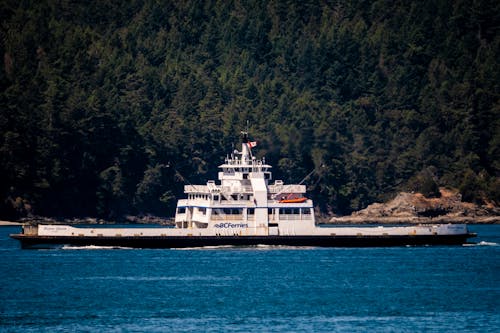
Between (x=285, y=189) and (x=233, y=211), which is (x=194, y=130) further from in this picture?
Result: (x=233, y=211)

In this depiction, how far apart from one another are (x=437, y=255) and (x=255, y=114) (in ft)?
310

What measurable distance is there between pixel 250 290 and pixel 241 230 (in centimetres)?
2379

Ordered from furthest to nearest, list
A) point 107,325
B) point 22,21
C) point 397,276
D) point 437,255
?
point 22,21, point 437,255, point 397,276, point 107,325

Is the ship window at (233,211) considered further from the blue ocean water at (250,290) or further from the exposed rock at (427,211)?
the exposed rock at (427,211)

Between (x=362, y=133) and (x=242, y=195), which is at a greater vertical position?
(x=362, y=133)

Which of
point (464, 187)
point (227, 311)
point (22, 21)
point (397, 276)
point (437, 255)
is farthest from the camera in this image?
point (22, 21)

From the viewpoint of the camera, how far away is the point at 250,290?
68.9 metres

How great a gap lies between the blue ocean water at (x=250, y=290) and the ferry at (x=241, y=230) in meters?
1.05

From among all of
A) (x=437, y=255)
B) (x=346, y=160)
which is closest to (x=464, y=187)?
(x=346, y=160)

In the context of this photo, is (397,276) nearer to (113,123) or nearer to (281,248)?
(281,248)

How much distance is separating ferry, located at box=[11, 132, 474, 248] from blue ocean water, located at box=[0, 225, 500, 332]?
3.46ft

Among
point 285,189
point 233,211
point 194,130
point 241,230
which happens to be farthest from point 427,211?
point 233,211

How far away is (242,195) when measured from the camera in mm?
93375

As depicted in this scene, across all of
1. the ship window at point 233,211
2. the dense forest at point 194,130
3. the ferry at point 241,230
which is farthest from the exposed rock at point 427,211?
the ship window at point 233,211
